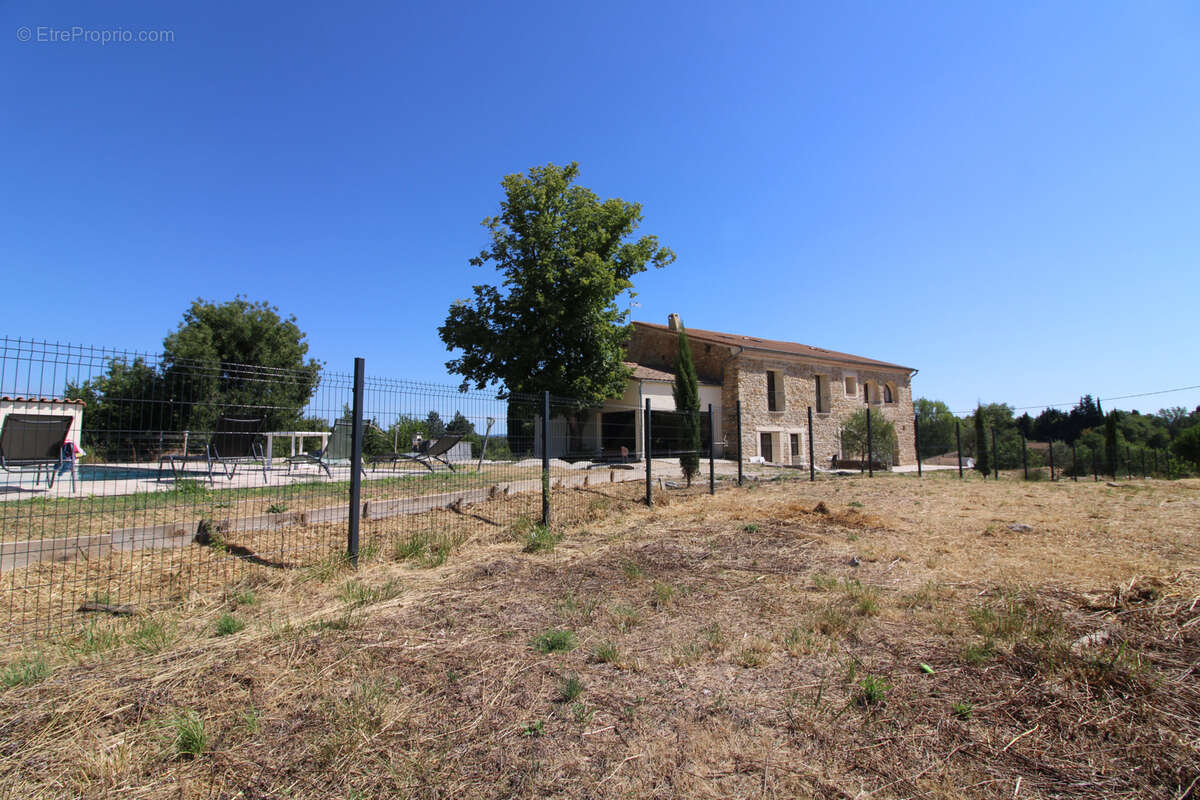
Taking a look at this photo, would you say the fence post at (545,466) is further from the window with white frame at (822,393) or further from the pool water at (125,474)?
the window with white frame at (822,393)

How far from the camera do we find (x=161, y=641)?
3064 mm

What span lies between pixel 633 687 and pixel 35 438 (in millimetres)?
8610

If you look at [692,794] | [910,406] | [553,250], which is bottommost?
[692,794]

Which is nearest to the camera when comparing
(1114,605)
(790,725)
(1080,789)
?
(1080,789)

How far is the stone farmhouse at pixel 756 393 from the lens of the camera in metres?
22.9

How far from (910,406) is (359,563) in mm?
33966

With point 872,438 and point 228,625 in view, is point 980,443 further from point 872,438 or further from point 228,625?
point 228,625

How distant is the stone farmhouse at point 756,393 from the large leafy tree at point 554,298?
2.09 meters

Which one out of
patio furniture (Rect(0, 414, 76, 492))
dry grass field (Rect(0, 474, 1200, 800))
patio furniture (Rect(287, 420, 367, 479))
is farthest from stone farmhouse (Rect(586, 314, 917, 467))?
dry grass field (Rect(0, 474, 1200, 800))

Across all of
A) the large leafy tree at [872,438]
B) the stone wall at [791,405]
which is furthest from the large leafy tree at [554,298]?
the large leafy tree at [872,438]

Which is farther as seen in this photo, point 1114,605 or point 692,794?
point 1114,605

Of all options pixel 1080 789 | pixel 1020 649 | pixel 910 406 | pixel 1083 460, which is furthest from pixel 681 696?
pixel 910 406

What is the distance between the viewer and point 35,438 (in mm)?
7008

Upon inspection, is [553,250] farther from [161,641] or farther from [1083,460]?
[1083,460]
